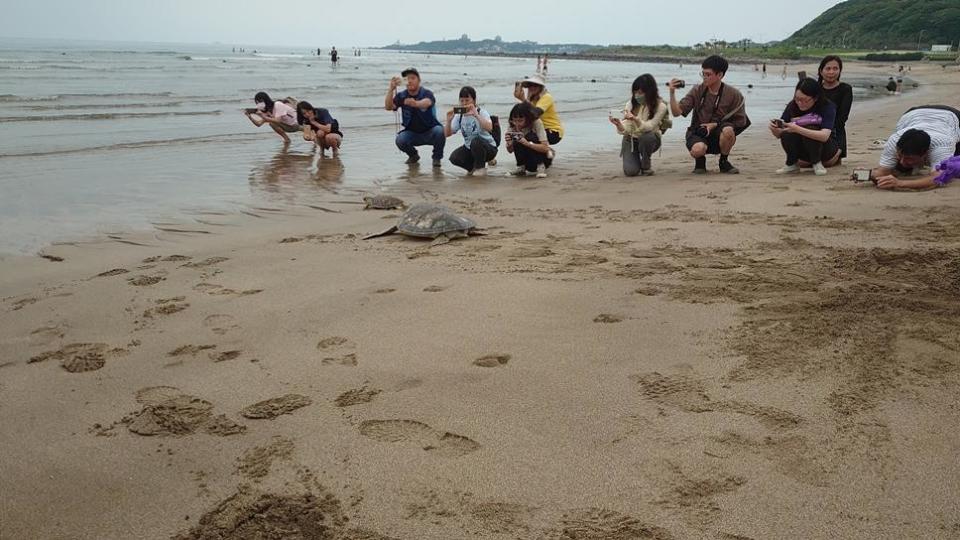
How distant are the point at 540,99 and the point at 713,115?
2060mm

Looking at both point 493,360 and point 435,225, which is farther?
point 435,225

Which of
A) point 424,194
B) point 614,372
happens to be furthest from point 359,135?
point 614,372

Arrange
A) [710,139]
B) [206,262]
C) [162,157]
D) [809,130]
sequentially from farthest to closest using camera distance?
[162,157] → [710,139] → [809,130] → [206,262]

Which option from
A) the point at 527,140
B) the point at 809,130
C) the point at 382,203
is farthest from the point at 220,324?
the point at 809,130

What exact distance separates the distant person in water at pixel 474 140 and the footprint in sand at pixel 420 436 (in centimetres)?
604

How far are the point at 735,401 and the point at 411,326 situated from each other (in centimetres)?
151

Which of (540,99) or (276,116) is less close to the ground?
(540,99)

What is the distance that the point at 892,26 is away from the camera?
84.9 meters

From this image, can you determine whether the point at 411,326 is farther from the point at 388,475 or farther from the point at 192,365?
the point at 388,475

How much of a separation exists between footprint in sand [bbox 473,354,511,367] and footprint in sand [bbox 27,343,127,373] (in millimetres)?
1668

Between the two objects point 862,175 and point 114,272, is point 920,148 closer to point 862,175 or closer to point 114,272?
point 862,175

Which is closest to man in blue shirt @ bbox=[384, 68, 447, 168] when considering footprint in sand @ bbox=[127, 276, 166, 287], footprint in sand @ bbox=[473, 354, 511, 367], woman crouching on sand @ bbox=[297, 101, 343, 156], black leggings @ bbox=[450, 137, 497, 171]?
black leggings @ bbox=[450, 137, 497, 171]

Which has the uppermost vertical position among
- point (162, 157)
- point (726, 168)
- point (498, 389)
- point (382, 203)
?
point (726, 168)

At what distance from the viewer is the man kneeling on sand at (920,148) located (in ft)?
18.3
